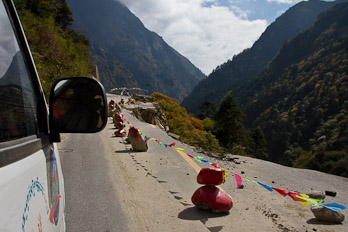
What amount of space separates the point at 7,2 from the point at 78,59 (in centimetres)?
2335

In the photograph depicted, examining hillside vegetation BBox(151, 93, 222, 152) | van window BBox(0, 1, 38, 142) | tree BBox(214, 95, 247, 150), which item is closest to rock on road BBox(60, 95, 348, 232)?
van window BBox(0, 1, 38, 142)

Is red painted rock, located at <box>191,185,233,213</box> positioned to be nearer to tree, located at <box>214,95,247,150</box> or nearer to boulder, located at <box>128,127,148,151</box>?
boulder, located at <box>128,127,148,151</box>

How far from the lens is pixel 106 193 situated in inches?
182

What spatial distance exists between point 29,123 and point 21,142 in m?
0.21

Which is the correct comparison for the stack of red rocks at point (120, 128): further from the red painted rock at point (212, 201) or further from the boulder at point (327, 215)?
the boulder at point (327, 215)

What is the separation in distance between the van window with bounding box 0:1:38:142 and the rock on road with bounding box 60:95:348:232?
2.48 m

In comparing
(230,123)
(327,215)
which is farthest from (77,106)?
(230,123)

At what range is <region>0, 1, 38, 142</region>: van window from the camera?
1.07m

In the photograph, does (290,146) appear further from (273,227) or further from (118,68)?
(118,68)

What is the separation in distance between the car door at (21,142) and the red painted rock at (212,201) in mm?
2952

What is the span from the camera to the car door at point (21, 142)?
89 centimetres

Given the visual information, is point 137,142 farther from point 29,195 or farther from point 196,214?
point 29,195

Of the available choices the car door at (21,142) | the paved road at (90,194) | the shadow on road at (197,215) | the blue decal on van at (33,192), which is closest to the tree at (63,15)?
the paved road at (90,194)

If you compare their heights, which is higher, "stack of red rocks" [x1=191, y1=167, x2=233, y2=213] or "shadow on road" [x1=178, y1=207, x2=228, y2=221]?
"stack of red rocks" [x1=191, y1=167, x2=233, y2=213]
